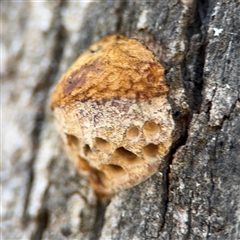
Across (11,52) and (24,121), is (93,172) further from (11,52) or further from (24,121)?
(11,52)

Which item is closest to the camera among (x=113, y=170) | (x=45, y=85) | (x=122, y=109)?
(x=122, y=109)

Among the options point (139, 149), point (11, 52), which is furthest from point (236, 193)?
point (11, 52)

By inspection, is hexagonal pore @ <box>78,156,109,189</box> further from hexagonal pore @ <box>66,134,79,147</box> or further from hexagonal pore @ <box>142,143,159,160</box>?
hexagonal pore @ <box>142,143,159,160</box>

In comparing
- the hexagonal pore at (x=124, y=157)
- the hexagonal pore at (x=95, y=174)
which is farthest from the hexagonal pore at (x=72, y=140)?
the hexagonal pore at (x=124, y=157)

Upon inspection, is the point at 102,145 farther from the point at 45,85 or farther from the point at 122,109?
the point at 45,85

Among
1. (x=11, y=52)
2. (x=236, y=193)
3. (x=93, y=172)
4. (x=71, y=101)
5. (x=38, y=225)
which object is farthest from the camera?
(x=11, y=52)

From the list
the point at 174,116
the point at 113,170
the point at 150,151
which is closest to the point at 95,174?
the point at 113,170

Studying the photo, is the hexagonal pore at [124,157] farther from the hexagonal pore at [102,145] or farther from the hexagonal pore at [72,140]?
the hexagonal pore at [72,140]
